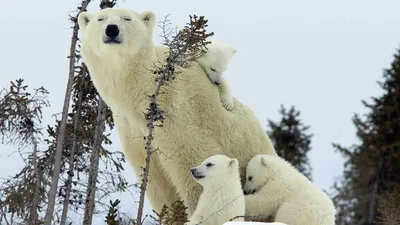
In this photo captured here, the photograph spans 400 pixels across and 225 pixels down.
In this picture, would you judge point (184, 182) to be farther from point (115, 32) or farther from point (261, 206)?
point (115, 32)

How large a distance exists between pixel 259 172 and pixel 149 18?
216 cm

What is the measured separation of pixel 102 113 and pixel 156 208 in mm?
4503

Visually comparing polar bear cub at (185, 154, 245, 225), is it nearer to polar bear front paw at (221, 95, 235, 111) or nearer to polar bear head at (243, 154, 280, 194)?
polar bear head at (243, 154, 280, 194)

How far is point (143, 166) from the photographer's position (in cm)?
1012

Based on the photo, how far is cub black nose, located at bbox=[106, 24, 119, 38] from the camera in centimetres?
926

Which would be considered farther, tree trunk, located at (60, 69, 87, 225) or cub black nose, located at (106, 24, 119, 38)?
tree trunk, located at (60, 69, 87, 225)

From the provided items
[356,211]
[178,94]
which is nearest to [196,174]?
[178,94]

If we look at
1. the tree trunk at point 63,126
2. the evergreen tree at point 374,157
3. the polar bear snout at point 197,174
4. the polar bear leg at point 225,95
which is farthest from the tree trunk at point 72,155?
the evergreen tree at point 374,157

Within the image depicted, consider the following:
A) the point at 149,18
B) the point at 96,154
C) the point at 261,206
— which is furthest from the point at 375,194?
the point at 149,18

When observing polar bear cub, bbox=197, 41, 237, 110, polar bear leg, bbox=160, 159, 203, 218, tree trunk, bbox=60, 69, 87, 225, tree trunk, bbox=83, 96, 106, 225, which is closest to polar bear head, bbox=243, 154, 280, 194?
polar bear leg, bbox=160, 159, 203, 218

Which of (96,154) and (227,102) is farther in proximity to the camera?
(96,154)

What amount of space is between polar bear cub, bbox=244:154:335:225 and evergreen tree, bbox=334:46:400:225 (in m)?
18.2

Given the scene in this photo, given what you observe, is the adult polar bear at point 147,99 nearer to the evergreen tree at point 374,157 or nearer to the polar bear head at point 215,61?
the polar bear head at point 215,61

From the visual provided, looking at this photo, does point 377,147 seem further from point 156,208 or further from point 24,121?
point 156,208
